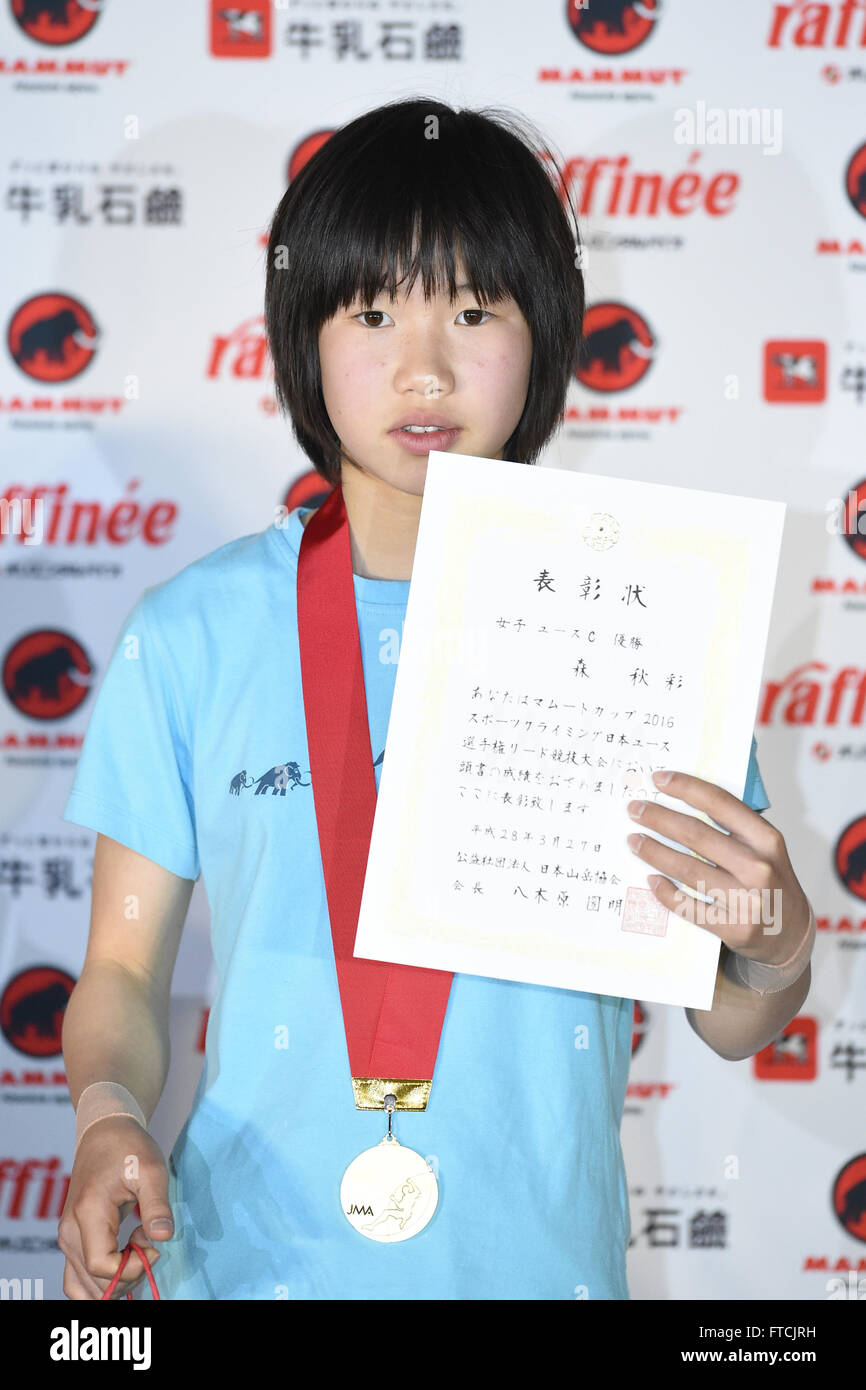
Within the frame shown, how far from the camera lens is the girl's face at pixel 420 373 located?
119 centimetres

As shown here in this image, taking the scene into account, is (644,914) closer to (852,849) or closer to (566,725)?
(566,725)

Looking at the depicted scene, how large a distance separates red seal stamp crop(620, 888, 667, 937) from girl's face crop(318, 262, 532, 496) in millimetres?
438

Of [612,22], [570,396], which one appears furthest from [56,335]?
[612,22]

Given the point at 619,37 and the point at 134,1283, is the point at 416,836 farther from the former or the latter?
the point at 619,37

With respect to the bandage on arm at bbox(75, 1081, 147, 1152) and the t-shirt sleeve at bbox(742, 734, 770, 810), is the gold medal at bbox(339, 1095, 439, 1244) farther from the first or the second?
the t-shirt sleeve at bbox(742, 734, 770, 810)

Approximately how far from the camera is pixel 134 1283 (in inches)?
40.6

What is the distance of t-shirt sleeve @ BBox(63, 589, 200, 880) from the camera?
1.23 meters

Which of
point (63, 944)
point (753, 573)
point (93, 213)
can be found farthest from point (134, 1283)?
point (93, 213)

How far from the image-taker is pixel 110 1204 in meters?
1.02

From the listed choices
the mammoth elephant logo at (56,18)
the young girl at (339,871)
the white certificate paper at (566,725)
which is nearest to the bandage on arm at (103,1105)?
the young girl at (339,871)

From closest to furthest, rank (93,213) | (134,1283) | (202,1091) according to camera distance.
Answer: (134,1283) < (202,1091) < (93,213)

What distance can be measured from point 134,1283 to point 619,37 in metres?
1.98
